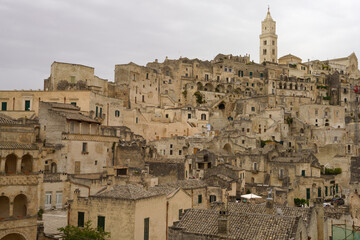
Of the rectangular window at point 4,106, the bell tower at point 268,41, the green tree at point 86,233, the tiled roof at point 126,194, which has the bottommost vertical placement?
the green tree at point 86,233

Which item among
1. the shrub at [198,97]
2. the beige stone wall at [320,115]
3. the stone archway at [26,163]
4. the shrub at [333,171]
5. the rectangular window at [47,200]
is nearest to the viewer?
the stone archway at [26,163]

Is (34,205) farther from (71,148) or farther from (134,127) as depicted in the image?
(134,127)

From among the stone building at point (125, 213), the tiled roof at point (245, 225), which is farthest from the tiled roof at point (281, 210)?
the stone building at point (125, 213)

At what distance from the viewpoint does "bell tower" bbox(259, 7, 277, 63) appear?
A: 108625 millimetres

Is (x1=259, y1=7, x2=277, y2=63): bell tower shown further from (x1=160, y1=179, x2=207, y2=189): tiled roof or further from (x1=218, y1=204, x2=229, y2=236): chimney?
(x1=218, y1=204, x2=229, y2=236): chimney

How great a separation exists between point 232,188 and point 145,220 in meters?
16.0

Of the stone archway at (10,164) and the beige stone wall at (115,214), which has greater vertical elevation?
the stone archway at (10,164)

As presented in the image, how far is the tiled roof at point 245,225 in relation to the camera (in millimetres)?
17516

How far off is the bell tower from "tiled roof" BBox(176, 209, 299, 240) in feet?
306

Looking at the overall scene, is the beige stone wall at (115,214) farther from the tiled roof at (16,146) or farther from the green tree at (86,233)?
the tiled roof at (16,146)

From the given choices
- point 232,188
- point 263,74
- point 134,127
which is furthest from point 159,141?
point 263,74

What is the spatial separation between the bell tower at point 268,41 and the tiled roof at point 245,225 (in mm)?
93207

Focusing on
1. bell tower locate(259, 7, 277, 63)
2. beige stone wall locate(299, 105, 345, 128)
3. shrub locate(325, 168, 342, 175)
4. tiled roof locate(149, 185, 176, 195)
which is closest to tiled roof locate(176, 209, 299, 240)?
tiled roof locate(149, 185, 176, 195)

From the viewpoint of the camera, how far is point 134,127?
57781mm
